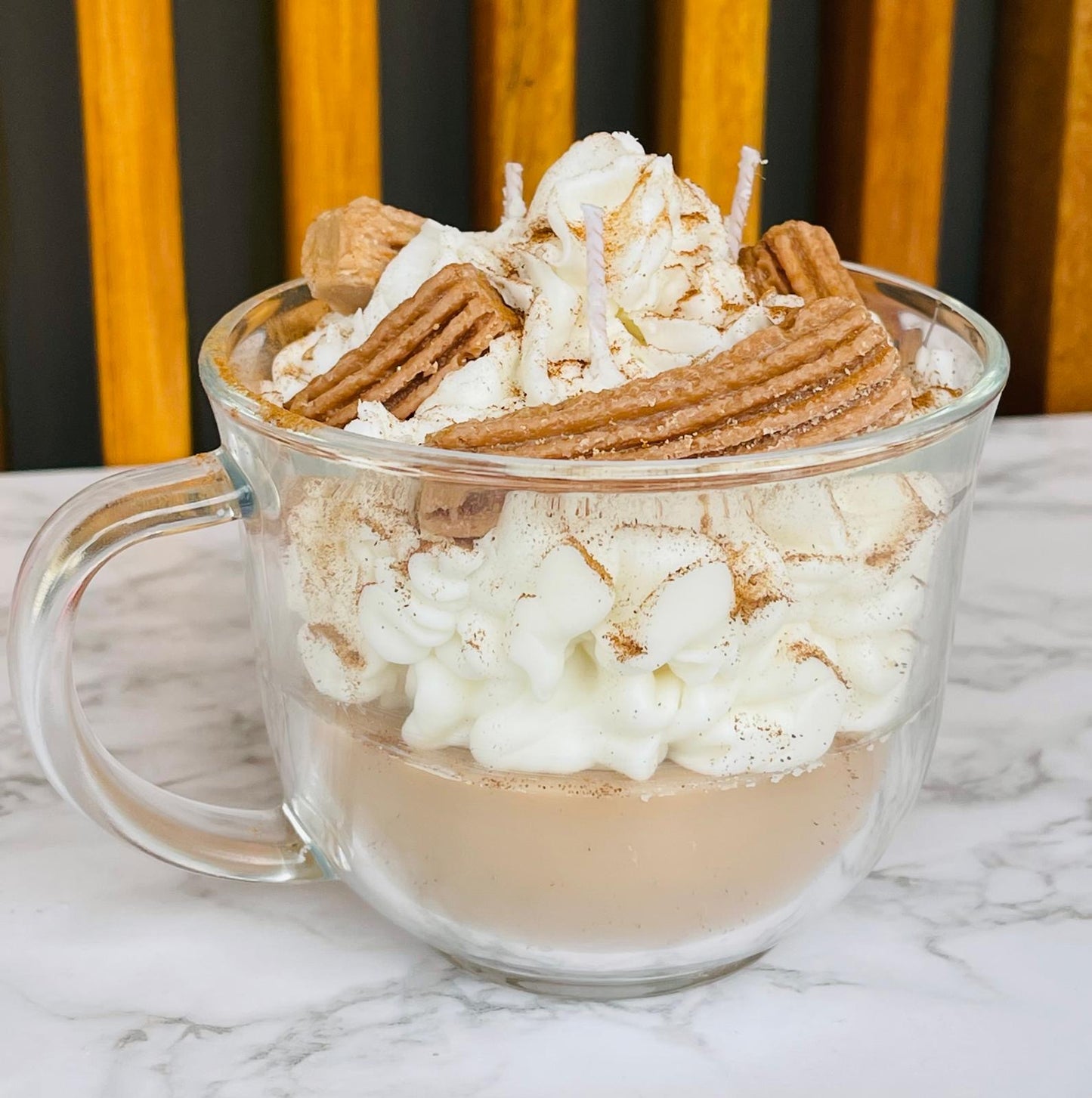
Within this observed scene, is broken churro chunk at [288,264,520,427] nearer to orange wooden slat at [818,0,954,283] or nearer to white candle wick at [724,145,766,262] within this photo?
white candle wick at [724,145,766,262]

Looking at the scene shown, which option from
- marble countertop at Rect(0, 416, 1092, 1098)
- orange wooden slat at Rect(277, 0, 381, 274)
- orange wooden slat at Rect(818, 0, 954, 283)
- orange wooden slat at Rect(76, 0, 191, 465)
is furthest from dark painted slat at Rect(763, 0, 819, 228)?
marble countertop at Rect(0, 416, 1092, 1098)

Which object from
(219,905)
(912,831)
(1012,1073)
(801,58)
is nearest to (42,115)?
(801,58)

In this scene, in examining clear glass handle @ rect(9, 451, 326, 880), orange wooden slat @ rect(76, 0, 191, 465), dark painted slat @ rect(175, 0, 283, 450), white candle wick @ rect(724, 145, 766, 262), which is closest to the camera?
clear glass handle @ rect(9, 451, 326, 880)

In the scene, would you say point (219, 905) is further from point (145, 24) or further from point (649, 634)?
point (145, 24)

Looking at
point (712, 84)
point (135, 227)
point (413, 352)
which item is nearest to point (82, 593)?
point (413, 352)

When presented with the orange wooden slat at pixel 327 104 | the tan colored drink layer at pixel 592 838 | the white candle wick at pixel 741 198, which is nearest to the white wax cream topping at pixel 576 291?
the white candle wick at pixel 741 198

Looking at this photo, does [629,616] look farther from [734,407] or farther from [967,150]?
[967,150]
